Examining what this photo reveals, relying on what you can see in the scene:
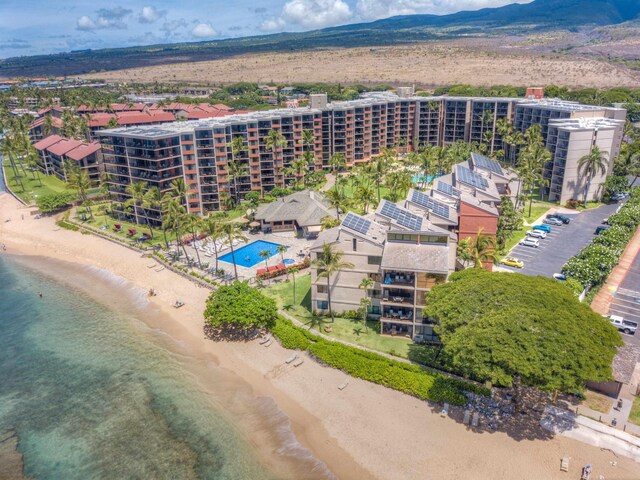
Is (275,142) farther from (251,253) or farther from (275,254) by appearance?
(275,254)

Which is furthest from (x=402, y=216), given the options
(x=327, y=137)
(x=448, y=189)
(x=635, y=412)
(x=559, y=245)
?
(x=327, y=137)

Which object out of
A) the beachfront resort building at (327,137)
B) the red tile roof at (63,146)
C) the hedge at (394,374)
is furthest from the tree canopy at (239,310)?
the red tile roof at (63,146)

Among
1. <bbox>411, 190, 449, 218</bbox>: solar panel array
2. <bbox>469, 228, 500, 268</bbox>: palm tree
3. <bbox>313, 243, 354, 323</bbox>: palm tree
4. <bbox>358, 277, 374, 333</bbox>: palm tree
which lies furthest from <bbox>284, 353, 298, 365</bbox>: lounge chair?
<bbox>411, 190, 449, 218</bbox>: solar panel array

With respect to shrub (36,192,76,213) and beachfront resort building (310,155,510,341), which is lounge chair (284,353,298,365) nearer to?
beachfront resort building (310,155,510,341)

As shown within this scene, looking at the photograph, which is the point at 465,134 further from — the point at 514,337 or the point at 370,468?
the point at 370,468

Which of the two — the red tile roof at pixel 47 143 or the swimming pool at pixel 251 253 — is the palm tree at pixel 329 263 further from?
the red tile roof at pixel 47 143

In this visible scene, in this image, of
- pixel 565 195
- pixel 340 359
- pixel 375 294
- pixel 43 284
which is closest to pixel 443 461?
pixel 340 359

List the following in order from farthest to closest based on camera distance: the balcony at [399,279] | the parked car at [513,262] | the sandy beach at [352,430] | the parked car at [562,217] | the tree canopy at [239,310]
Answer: the parked car at [562,217] < the parked car at [513,262] < the tree canopy at [239,310] < the balcony at [399,279] < the sandy beach at [352,430]
